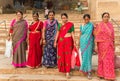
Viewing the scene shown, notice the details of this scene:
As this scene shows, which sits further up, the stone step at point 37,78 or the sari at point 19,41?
→ the sari at point 19,41

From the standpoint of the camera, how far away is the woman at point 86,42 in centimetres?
709

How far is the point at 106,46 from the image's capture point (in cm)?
700

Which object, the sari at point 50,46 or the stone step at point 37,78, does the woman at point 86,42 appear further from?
the sari at point 50,46

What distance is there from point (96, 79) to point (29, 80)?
1.53 meters

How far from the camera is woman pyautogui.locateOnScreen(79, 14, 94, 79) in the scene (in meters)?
7.09

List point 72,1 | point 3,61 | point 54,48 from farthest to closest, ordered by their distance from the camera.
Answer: point 72,1, point 3,61, point 54,48

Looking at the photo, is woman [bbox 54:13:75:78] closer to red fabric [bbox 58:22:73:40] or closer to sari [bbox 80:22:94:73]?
red fabric [bbox 58:22:73:40]

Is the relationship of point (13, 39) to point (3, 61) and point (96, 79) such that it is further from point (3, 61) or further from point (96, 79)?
point (96, 79)

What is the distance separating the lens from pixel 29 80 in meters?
7.29

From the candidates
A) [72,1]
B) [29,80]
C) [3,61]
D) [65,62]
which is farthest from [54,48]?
[72,1]

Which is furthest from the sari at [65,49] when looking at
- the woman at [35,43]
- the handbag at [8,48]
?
the handbag at [8,48]

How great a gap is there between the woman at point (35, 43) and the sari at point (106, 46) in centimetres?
140

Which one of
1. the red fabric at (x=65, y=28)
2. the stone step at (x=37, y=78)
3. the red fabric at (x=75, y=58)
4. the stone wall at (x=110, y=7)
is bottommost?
the stone step at (x=37, y=78)

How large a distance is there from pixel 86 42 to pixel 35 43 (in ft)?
4.22
